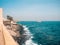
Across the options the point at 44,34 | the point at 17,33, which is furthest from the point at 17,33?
the point at 44,34

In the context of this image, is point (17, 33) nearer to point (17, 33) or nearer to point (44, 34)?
point (17, 33)

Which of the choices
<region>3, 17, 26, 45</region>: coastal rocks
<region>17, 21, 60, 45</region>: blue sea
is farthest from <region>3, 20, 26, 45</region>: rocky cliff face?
<region>17, 21, 60, 45</region>: blue sea

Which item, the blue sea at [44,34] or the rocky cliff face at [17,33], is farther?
the blue sea at [44,34]

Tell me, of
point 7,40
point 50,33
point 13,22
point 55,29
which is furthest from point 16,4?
point 7,40

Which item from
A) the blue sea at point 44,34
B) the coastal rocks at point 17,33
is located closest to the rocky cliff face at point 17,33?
the coastal rocks at point 17,33

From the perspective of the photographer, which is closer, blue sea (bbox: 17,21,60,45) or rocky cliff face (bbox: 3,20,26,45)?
rocky cliff face (bbox: 3,20,26,45)

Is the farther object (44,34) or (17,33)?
(44,34)

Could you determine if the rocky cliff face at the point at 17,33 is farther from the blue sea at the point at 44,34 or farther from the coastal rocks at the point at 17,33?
the blue sea at the point at 44,34

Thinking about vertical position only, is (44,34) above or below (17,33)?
below

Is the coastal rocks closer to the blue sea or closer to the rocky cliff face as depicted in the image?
the rocky cliff face

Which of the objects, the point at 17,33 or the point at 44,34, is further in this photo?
the point at 44,34

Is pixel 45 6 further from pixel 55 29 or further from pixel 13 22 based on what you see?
pixel 55 29

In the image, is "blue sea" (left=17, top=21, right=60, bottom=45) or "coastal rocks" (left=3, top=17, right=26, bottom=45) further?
"blue sea" (left=17, top=21, right=60, bottom=45)
